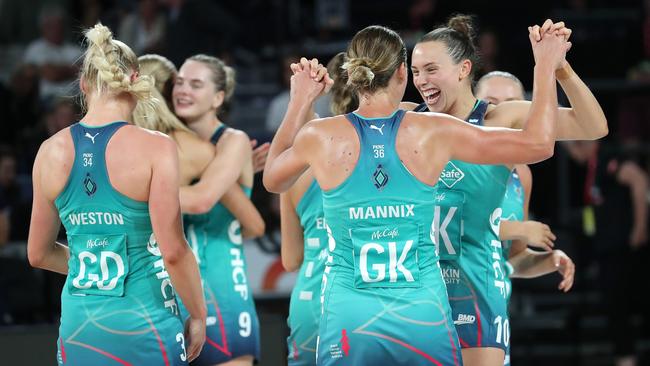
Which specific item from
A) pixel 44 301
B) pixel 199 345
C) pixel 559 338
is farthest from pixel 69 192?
pixel 559 338

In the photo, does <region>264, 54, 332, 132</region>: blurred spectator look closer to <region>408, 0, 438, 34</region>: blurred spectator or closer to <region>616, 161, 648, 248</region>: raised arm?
<region>408, 0, 438, 34</region>: blurred spectator

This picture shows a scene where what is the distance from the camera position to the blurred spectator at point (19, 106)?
1056 cm

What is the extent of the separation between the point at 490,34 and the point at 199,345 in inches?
282

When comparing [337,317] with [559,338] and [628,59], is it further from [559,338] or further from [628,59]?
[628,59]

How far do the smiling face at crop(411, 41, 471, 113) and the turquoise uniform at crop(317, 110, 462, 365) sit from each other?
0.74m

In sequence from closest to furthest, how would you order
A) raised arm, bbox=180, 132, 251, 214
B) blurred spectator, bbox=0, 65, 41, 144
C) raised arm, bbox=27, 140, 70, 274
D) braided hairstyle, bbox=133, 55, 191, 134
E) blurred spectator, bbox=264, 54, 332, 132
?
1. raised arm, bbox=27, 140, 70, 274
2. braided hairstyle, bbox=133, 55, 191, 134
3. raised arm, bbox=180, 132, 251, 214
4. blurred spectator, bbox=264, 54, 332, 132
5. blurred spectator, bbox=0, 65, 41, 144

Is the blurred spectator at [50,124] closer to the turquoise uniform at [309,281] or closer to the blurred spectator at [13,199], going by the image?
the blurred spectator at [13,199]

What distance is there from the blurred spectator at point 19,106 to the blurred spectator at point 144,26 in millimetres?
1138

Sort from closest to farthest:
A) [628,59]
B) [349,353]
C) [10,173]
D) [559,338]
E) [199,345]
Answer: [349,353] < [199,345] < [10,173] < [559,338] < [628,59]

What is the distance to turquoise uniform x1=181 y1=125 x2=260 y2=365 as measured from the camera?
5.19 meters

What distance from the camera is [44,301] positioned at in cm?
790

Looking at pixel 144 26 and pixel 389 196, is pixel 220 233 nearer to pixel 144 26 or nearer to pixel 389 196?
pixel 389 196

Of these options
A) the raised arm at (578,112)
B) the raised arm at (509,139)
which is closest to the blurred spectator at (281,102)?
the raised arm at (578,112)

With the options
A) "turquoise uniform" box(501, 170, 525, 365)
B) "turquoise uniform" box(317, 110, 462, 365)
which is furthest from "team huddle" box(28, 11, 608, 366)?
"turquoise uniform" box(501, 170, 525, 365)
